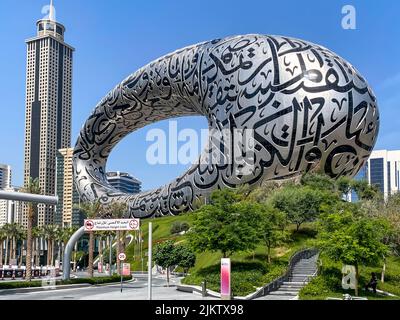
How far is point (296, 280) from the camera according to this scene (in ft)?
92.8

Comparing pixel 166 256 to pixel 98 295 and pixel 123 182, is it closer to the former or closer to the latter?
pixel 98 295

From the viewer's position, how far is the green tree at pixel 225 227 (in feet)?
97.2

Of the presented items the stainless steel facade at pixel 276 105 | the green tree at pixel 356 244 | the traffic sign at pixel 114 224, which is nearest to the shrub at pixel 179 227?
the stainless steel facade at pixel 276 105

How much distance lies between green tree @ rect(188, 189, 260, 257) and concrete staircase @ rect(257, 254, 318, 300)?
111 inches

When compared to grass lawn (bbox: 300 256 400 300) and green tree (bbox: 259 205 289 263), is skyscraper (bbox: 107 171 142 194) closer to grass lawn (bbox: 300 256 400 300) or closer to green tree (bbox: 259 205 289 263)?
green tree (bbox: 259 205 289 263)

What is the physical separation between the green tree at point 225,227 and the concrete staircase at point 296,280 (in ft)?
9.21

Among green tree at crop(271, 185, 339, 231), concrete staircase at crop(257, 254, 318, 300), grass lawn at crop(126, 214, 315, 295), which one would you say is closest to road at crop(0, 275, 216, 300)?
grass lawn at crop(126, 214, 315, 295)


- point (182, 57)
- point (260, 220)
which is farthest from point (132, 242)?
point (260, 220)

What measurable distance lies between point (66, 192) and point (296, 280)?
150m

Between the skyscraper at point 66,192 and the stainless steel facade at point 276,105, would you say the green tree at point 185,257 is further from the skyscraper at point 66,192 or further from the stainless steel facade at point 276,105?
the skyscraper at point 66,192

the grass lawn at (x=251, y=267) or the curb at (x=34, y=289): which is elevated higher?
the grass lawn at (x=251, y=267)

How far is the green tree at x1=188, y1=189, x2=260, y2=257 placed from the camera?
29.6 meters

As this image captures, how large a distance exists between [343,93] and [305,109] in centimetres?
372

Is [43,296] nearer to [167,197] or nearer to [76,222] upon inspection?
[167,197]
